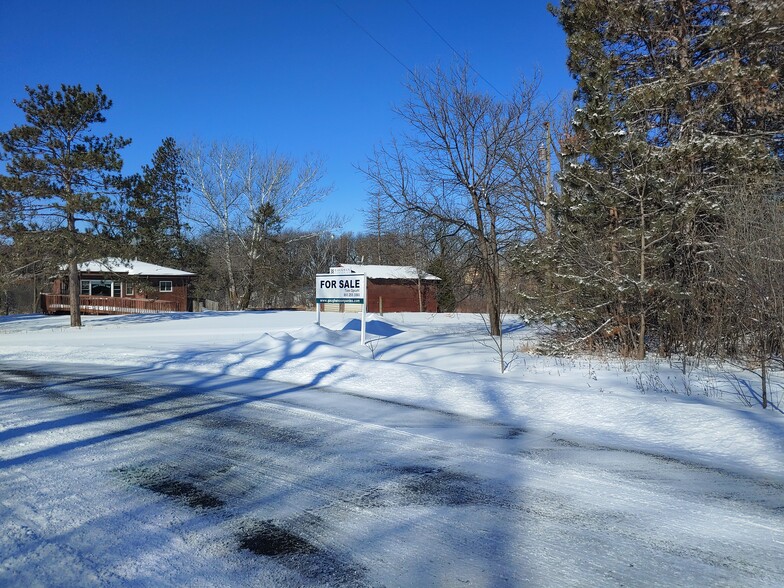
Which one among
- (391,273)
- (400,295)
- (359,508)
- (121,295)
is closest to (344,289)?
(359,508)

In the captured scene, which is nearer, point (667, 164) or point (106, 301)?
point (667, 164)

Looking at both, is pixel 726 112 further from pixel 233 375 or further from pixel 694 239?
pixel 233 375

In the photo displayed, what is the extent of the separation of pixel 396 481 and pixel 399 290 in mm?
42481

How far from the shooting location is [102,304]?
39.3 metres

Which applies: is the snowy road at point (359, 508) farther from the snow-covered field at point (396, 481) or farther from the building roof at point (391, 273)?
the building roof at point (391, 273)

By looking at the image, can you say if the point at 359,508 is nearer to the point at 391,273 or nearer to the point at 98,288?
the point at 391,273

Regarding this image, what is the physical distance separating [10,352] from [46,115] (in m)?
12.9

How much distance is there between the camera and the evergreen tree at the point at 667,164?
12.7 m

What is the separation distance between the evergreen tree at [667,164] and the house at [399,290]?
30.1 m

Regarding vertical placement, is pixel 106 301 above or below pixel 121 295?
below

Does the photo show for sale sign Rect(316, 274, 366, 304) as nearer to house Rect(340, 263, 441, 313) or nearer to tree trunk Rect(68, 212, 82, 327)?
tree trunk Rect(68, 212, 82, 327)

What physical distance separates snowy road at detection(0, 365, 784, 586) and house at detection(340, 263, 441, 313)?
125 ft

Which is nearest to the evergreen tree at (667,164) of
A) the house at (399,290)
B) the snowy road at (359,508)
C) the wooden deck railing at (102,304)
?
the snowy road at (359,508)

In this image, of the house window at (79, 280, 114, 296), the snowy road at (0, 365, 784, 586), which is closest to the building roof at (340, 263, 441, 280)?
the house window at (79, 280, 114, 296)
